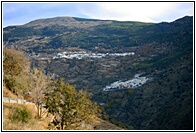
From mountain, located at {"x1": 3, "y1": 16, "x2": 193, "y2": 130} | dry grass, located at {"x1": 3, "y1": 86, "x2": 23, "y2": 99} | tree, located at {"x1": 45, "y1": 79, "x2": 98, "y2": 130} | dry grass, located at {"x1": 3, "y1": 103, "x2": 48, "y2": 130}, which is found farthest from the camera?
mountain, located at {"x1": 3, "y1": 16, "x2": 193, "y2": 130}

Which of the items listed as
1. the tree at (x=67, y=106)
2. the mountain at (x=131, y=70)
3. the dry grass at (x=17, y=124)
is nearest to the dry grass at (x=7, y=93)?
the mountain at (x=131, y=70)

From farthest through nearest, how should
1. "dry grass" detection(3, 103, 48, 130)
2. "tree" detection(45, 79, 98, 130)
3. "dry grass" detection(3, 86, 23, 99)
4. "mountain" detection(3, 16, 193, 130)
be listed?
"mountain" detection(3, 16, 193, 130) < "dry grass" detection(3, 86, 23, 99) < "tree" detection(45, 79, 98, 130) < "dry grass" detection(3, 103, 48, 130)

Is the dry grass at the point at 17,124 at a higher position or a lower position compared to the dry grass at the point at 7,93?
higher

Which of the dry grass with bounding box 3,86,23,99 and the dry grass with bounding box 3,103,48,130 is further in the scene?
the dry grass with bounding box 3,86,23,99

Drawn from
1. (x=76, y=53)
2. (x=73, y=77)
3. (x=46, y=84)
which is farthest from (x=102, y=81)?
(x=46, y=84)

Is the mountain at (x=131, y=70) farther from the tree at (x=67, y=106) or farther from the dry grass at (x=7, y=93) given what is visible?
the tree at (x=67, y=106)

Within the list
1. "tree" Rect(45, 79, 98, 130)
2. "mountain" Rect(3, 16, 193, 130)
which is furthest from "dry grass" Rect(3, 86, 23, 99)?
"tree" Rect(45, 79, 98, 130)

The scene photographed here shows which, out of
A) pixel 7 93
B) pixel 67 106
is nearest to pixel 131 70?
pixel 7 93

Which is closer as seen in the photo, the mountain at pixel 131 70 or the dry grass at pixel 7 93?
the dry grass at pixel 7 93

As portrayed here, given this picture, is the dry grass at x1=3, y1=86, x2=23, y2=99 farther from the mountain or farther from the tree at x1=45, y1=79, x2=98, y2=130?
the tree at x1=45, y1=79, x2=98, y2=130
